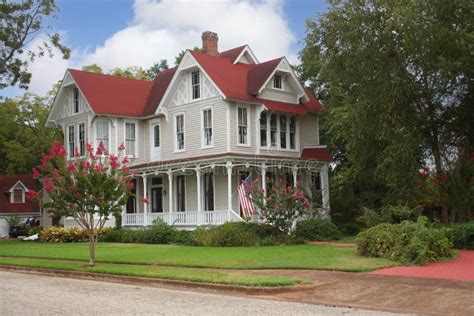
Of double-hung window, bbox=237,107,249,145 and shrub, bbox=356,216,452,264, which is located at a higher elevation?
double-hung window, bbox=237,107,249,145

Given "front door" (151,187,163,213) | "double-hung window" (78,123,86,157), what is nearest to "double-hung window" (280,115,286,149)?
"front door" (151,187,163,213)

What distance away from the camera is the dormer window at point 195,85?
106ft

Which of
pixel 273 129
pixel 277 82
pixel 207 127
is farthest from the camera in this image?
pixel 277 82

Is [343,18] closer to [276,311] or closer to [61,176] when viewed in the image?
[61,176]

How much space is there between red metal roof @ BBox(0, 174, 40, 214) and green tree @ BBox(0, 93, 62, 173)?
2.61 feet

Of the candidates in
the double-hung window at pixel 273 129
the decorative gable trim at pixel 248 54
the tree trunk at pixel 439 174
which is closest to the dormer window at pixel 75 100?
the decorative gable trim at pixel 248 54

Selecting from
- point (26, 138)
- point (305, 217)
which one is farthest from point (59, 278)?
point (26, 138)

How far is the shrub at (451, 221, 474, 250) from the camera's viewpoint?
68.0ft

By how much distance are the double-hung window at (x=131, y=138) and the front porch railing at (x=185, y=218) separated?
3960 millimetres

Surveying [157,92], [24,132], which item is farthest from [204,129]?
[24,132]

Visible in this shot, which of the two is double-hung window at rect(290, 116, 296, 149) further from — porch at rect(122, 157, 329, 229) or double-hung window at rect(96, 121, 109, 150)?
double-hung window at rect(96, 121, 109, 150)

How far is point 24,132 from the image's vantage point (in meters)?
51.0

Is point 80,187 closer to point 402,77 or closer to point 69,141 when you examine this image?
point 402,77

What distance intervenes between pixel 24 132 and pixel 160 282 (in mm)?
39258
